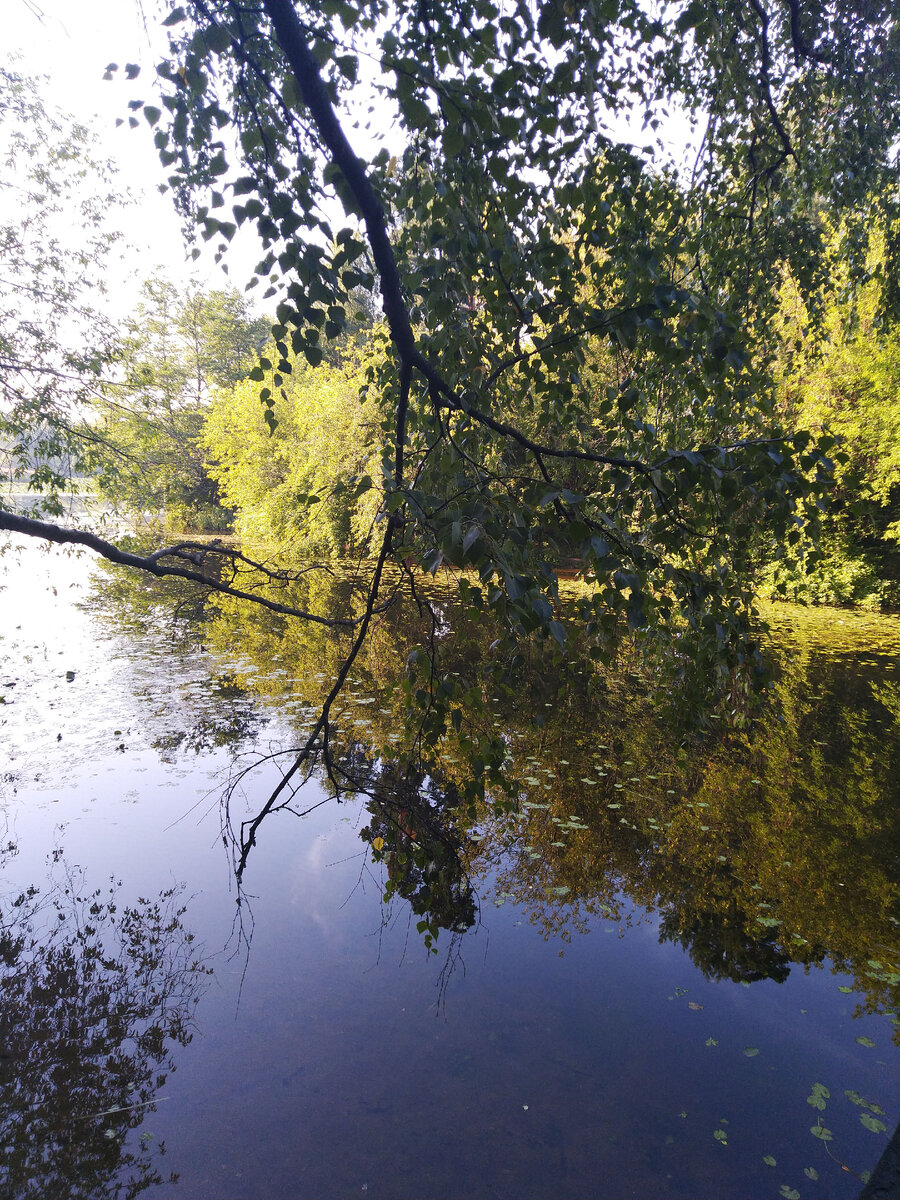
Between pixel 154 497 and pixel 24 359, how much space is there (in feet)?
9.90

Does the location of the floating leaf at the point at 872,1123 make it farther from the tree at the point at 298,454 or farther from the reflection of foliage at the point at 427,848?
the tree at the point at 298,454

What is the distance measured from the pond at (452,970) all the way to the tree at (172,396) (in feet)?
11.2

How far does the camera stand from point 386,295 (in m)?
2.08

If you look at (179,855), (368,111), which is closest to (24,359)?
(179,855)

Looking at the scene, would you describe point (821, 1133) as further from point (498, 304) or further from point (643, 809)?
point (498, 304)

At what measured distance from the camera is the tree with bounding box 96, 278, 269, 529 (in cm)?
1109

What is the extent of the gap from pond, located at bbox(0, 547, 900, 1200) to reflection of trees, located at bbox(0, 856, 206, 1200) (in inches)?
0.6

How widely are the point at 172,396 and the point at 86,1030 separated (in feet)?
34.3

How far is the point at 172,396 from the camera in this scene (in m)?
12.0

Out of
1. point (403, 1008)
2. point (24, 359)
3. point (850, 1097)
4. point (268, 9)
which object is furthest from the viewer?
point (24, 359)

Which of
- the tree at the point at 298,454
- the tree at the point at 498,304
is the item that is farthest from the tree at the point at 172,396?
the tree at the point at 298,454

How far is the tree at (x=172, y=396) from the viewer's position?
36.4ft

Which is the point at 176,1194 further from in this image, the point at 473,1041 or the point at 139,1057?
the point at 473,1041

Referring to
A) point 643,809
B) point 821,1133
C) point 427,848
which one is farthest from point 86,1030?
point 643,809
